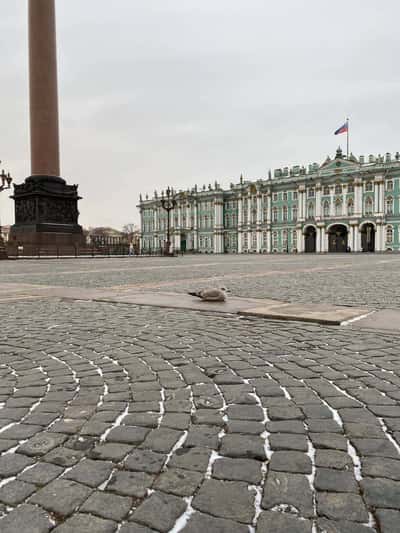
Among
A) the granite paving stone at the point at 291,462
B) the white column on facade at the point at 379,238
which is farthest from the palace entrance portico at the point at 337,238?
the granite paving stone at the point at 291,462

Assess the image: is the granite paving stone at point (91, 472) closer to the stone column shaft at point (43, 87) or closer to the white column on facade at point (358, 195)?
the stone column shaft at point (43, 87)

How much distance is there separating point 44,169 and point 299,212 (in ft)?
215

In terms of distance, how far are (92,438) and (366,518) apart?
53.0 inches

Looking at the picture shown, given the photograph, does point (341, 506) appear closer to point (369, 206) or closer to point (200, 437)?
point (200, 437)

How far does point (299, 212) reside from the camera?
8950 centimetres

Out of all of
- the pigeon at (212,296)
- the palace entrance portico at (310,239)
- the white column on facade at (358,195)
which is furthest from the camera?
the palace entrance portico at (310,239)

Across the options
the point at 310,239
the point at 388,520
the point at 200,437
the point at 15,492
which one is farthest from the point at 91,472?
the point at 310,239

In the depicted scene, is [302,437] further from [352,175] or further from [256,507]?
[352,175]

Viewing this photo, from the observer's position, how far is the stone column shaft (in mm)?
31391

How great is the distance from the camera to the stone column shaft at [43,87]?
31.4m

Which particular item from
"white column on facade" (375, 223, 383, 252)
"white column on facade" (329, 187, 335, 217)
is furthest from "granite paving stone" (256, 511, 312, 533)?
"white column on facade" (329, 187, 335, 217)

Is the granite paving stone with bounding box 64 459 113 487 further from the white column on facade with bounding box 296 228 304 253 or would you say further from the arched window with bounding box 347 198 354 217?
the white column on facade with bounding box 296 228 304 253

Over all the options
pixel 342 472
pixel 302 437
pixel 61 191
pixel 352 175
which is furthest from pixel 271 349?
pixel 352 175

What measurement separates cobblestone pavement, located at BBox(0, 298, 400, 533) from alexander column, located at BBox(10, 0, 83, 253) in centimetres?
3166
